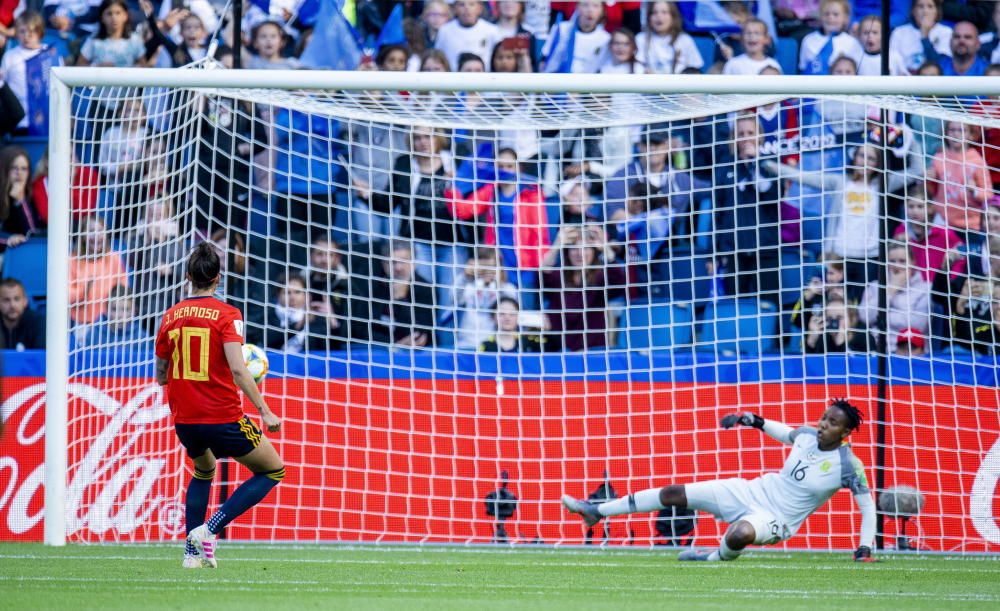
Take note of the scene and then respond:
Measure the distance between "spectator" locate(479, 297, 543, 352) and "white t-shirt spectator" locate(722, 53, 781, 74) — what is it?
352cm

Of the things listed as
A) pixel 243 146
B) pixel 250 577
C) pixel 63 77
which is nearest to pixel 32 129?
pixel 243 146

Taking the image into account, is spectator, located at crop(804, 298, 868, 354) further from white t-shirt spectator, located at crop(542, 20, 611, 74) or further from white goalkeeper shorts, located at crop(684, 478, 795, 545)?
white t-shirt spectator, located at crop(542, 20, 611, 74)

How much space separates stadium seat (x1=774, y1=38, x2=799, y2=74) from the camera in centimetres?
1300

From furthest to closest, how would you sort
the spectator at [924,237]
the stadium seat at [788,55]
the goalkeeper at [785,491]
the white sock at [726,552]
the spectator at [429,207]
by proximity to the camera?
the stadium seat at [788,55] → the spectator at [429,207] → the spectator at [924,237] → the goalkeeper at [785,491] → the white sock at [726,552]

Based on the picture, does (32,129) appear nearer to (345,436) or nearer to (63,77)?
(63,77)

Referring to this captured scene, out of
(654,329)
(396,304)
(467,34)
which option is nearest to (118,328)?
(396,304)

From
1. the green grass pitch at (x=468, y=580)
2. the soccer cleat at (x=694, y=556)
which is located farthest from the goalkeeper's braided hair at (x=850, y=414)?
the soccer cleat at (x=694, y=556)

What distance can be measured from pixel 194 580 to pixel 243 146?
17.9 feet

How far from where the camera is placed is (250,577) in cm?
686

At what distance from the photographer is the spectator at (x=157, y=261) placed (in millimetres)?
9492

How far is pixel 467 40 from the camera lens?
42.5 ft

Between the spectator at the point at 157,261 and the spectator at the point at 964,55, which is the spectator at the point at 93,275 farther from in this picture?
the spectator at the point at 964,55

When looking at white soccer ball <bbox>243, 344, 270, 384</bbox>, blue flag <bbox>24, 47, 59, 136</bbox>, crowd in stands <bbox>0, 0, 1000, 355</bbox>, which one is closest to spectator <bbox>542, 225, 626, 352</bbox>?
crowd in stands <bbox>0, 0, 1000, 355</bbox>

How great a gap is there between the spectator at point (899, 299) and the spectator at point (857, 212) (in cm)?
16
